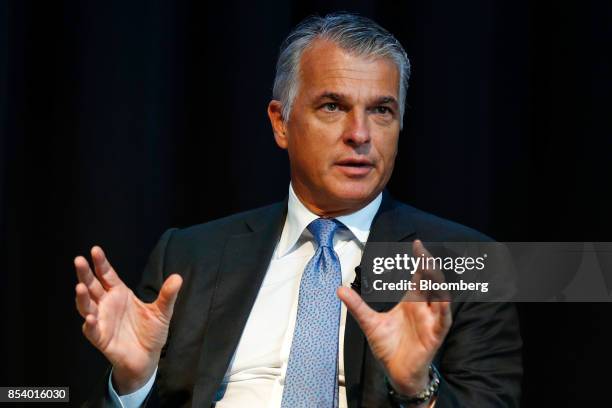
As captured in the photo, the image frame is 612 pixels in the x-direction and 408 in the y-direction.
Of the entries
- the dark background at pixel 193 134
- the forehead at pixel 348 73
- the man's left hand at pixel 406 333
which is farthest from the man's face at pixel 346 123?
the man's left hand at pixel 406 333

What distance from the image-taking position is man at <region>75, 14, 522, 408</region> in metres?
1.81

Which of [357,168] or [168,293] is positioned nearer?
[168,293]

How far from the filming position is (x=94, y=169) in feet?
8.16

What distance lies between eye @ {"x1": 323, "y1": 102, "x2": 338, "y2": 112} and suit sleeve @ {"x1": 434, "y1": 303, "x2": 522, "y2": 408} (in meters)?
0.50

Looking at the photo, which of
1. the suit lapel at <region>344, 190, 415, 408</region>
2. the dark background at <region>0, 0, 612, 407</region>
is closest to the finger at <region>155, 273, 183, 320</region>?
the suit lapel at <region>344, 190, 415, 408</region>

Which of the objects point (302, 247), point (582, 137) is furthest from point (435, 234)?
point (582, 137)

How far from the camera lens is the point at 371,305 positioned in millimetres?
1928

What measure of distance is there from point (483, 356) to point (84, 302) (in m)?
0.76

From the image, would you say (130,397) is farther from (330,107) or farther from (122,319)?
(330,107)

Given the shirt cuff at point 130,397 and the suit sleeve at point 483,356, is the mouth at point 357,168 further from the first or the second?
the shirt cuff at point 130,397

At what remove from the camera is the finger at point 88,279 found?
5.47ft

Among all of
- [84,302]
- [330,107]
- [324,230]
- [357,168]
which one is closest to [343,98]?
[330,107]

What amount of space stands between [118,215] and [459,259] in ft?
3.09

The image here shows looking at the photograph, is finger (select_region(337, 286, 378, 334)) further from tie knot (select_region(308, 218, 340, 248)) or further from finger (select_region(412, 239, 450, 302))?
tie knot (select_region(308, 218, 340, 248))
